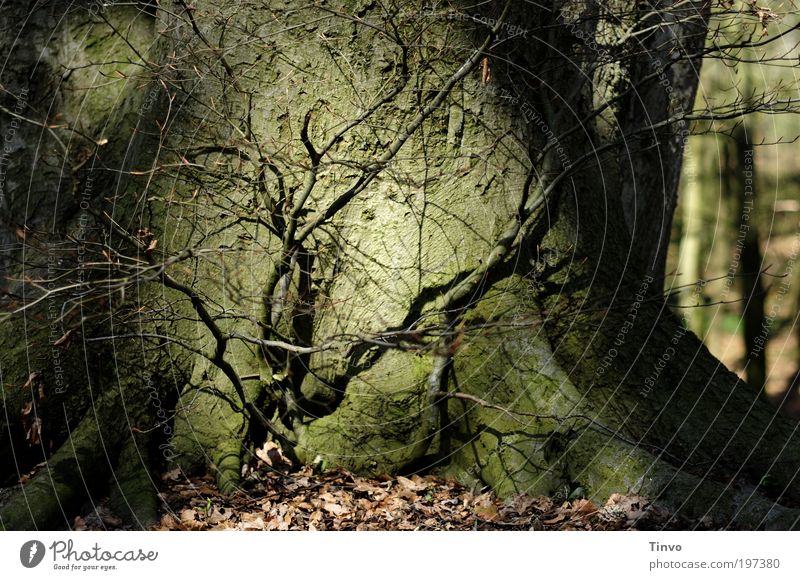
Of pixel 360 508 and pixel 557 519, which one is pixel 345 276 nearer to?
pixel 360 508

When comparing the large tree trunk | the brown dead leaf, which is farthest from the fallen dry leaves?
the large tree trunk

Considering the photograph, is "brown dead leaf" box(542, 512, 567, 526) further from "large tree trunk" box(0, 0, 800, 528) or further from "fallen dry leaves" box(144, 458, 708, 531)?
"large tree trunk" box(0, 0, 800, 528)

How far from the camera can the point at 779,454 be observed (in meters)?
4.78

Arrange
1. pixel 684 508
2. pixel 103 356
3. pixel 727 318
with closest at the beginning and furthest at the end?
pixel 684 508 < pixel 103 356 < pixel 727 318

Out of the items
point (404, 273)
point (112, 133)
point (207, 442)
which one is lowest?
point (207, 442)

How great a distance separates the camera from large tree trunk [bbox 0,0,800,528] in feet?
14.1

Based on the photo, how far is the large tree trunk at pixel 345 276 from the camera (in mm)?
4297

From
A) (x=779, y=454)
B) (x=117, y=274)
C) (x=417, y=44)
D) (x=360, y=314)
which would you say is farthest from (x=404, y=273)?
(x=779, y=454)

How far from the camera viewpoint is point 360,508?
4109 millimetres

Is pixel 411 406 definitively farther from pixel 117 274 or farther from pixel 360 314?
pixel 117 274

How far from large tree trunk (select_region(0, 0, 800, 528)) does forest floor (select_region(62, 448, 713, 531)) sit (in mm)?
116

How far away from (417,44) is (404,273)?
132 centimetres

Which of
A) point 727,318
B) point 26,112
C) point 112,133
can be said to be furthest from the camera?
point 727,318

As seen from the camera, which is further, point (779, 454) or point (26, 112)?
point (26, 112)
